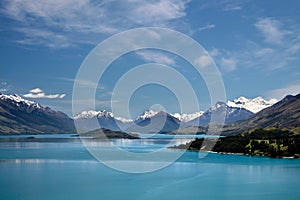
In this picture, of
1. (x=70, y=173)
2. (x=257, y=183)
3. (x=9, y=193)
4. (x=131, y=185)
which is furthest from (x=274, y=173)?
(x=9, y=193)

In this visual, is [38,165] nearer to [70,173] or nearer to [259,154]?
[70,173]

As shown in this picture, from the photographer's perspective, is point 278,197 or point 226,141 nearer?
point 278,197

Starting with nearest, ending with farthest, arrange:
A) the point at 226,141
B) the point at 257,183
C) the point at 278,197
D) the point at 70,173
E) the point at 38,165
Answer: the point at 278,197
the point at 257,183
the point at 70,173
the point at 38,165
the point at 226,141

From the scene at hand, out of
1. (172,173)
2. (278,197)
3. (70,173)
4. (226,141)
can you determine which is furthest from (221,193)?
(226,141)

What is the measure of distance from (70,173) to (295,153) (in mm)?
65721

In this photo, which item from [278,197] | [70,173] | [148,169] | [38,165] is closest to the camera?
[278,197]

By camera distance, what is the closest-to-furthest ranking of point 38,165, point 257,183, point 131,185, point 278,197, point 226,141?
1. point 278,197
2. point 131,185
3. point 257,183
4. point 38,165
5. point 226,141

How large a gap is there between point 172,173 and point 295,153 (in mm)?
49237

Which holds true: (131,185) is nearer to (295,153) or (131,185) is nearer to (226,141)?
(295,153)

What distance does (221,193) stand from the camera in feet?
165

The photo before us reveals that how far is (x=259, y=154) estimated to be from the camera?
365ft

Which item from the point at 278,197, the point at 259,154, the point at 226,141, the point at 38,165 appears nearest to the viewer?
the point at 278,197

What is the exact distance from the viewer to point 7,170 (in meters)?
70.4

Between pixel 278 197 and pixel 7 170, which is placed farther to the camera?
pixel 7 170
